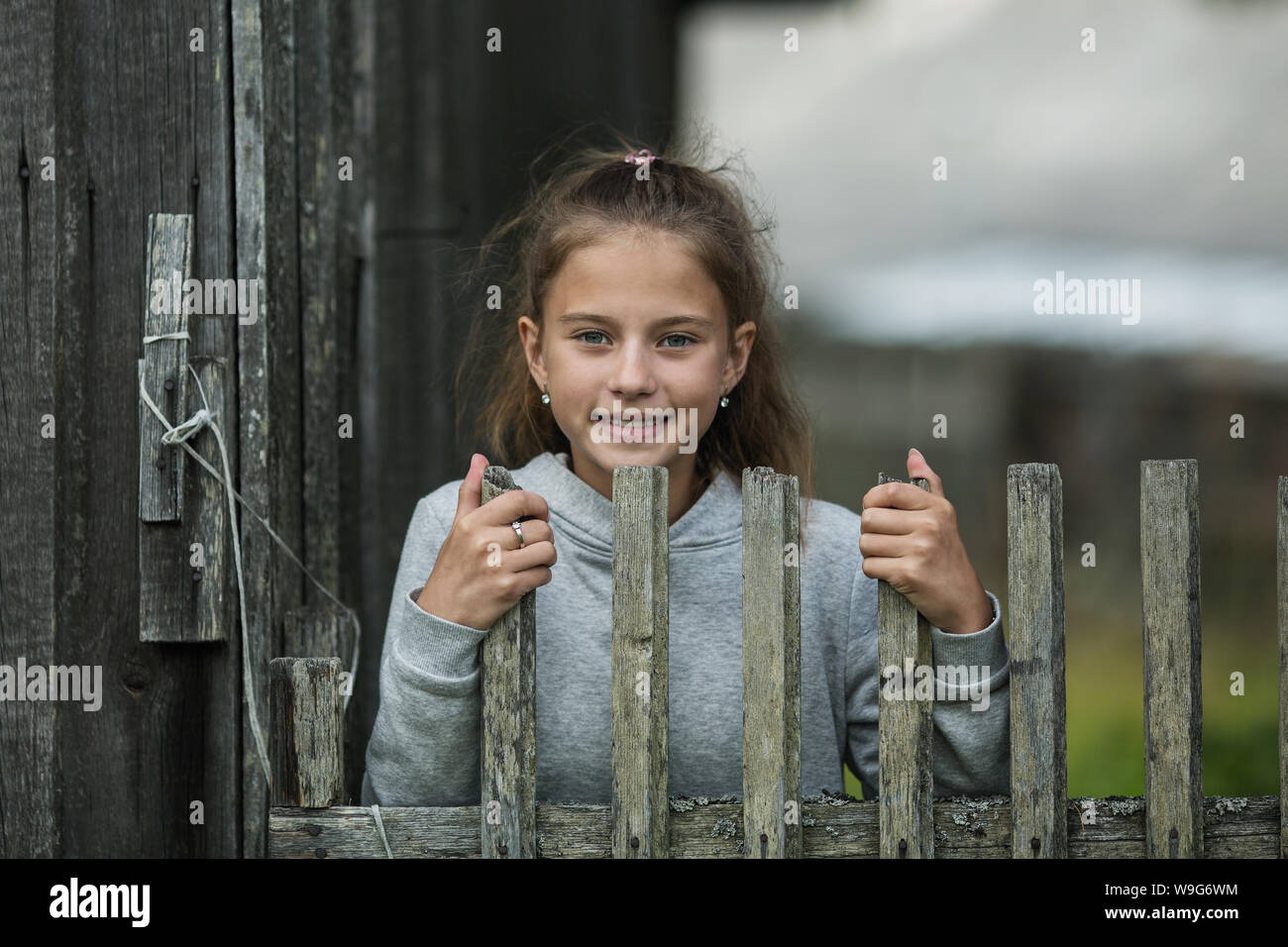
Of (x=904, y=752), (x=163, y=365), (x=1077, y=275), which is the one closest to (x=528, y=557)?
(x=904, y=752)

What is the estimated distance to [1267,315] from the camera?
7543 mm

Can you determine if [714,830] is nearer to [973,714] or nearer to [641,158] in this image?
[973,714]

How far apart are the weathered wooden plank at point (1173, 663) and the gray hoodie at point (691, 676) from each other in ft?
0.75

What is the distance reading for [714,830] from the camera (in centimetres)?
186

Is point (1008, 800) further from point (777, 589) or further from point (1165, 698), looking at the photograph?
point (777, 589)

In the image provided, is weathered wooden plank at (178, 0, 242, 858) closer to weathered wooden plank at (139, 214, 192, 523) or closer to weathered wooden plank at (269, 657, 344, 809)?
weathered wooden plank at (139, 214, 192, 523)

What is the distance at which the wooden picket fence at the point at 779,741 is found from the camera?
72.2 inches

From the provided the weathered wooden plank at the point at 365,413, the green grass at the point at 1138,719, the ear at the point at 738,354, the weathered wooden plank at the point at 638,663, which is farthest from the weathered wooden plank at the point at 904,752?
the green grass at the point at 1138,719

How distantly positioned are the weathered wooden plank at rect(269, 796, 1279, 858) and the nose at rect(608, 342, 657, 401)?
66cm

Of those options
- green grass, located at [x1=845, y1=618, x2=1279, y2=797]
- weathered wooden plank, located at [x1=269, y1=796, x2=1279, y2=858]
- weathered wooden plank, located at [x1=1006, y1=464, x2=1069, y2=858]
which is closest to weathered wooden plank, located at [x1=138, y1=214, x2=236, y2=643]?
weathered wooden plank, located at [x1=269, y1=796, x2=1279, y2=858]

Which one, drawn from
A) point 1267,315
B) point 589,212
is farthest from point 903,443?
point 589,212

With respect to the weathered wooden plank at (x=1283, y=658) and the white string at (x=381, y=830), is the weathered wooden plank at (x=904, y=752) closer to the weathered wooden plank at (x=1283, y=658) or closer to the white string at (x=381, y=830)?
the weathered wooden plank at (x=1283, y=658)
